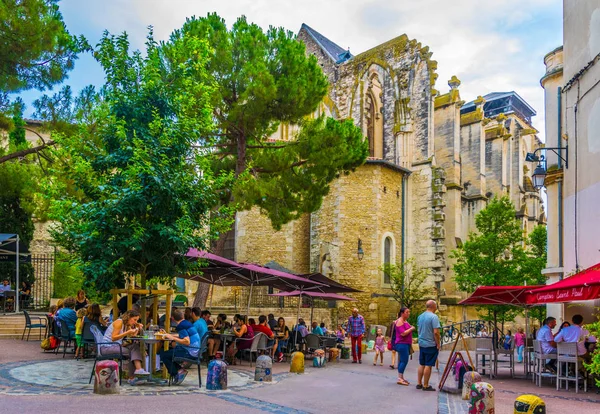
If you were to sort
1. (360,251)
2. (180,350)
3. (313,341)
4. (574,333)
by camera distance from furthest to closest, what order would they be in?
1. (360,251)
2. (313,341)
3. (574,333)
4. (180,350)

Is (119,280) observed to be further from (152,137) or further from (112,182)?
(152,137)

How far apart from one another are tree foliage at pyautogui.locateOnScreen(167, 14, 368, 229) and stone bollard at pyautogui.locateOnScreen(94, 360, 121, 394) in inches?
355

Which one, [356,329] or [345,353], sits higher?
[356,329]

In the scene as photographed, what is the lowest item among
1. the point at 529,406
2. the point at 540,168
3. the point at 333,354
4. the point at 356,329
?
the point at 333,354

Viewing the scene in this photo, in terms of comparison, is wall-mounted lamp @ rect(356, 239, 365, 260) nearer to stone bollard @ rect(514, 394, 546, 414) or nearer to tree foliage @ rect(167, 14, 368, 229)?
tree foliage @ rect(167, 14, 368, 229)

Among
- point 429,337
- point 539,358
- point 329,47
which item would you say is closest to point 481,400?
point 429,337

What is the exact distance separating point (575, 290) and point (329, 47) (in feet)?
105

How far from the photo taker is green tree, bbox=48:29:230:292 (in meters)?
10.3

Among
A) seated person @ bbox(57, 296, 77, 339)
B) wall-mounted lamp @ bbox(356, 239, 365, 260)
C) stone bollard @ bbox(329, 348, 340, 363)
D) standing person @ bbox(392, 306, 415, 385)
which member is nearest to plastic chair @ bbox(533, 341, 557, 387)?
standing person @ bbox(392, 306, 415, 385)

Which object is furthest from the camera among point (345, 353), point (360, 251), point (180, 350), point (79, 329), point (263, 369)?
point (360, 251)

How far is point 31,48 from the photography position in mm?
16062

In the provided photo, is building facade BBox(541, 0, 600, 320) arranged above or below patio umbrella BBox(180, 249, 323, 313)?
above

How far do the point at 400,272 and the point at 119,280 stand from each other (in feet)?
60.7

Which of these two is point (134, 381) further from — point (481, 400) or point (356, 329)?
point (356, 329)
